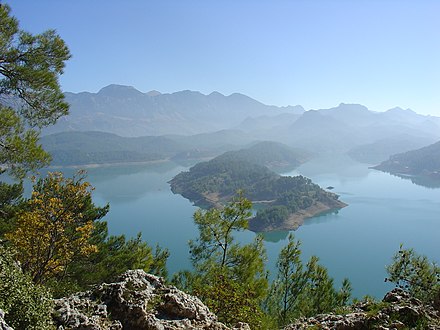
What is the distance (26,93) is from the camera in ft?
21.6

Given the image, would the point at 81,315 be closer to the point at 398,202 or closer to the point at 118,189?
the point at 398,202

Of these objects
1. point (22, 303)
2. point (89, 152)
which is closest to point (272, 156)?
point (89, 152)

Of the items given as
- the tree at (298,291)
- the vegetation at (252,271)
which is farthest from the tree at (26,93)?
the tree at (298,291)

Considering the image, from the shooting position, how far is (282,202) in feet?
231

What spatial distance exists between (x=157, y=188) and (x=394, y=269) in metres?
88.8

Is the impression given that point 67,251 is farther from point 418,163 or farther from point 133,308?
point 418,163

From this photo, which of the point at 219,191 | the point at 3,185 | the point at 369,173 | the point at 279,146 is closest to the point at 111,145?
the point at 279,146

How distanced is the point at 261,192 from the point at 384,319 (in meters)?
79.1

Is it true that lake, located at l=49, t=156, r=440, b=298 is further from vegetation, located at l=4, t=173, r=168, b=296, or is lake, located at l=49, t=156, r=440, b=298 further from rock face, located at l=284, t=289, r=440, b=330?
vegetation, located at l=4, t=173, r=168, b=296

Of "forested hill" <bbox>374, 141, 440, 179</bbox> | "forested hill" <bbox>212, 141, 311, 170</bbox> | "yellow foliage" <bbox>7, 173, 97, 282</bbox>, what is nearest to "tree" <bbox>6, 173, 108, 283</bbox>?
"yellow foliage" <bbox>7, 173, 97, 282</bbox>

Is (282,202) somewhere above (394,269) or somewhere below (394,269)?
below

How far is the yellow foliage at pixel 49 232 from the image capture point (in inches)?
257

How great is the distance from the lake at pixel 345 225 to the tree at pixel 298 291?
23386 millimetres

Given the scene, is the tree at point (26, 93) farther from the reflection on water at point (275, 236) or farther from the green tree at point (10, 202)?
the reflection on water at point (275, 236)
